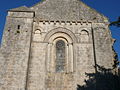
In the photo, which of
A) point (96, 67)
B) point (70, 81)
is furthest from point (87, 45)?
point (70, 81)

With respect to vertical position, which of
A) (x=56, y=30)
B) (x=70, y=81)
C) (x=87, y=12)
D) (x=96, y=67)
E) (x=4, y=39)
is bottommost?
(x=70, y=81)

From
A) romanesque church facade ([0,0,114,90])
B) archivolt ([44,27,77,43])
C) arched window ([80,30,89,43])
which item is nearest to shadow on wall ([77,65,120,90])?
romanesque church facade ([0,0,114,90])

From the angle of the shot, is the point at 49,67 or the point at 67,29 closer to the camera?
the point at 49,67

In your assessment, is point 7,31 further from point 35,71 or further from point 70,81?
point 70,81

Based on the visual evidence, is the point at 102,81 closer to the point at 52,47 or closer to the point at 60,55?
the point at 60,55

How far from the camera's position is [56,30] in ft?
45.5

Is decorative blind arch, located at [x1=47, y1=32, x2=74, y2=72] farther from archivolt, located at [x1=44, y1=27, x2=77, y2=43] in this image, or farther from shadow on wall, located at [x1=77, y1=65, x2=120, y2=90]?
shadow on wall, located at [x1=77, y1=65, x2=120, y2=90]

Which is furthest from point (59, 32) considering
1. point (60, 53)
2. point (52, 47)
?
point (60, 53)

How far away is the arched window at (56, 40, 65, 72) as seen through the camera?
41.9ft

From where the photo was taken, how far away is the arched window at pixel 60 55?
41.9ft

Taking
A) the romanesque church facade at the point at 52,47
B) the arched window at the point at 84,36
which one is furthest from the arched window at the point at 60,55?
the arched window at the point at 84,36

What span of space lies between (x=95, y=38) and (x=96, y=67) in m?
2.33

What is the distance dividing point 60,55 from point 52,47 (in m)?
0.88

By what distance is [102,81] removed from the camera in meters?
11.6
